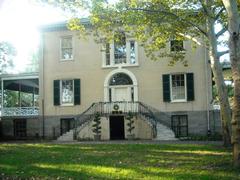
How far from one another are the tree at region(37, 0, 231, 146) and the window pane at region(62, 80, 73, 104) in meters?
9.66

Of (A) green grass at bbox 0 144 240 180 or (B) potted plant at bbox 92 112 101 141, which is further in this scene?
(B) potted plant at bbox 92 112 101 141

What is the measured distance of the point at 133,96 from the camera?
1115 inches

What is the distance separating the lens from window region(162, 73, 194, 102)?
89.7 feet

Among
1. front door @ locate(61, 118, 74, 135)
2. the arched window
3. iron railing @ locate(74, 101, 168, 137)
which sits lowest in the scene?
front door @ locate(61, 118, 74, 135)

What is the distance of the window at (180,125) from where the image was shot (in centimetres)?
2724

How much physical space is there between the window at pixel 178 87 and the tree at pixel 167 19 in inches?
281

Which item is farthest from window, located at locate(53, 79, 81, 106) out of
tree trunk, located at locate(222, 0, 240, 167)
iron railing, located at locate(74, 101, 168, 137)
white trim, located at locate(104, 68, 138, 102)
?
tree trunk, located at locate(222, 0, 240, 167)

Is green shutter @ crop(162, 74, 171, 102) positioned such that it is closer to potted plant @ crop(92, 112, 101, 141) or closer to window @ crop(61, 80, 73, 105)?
potted plant @ crop(92, 112, 101, 141)

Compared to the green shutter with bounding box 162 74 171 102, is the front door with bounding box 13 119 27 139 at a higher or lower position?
lower

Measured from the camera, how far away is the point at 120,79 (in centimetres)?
2902

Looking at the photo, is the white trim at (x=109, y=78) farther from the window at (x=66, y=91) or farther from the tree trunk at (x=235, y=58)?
the tree trunk at (x=235, y=58)

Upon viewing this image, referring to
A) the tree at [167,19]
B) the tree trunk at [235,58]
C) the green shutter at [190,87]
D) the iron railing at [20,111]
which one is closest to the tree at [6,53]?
the iron railing at [20,111]

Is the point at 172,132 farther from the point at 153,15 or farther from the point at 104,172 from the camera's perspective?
the point at 104,172

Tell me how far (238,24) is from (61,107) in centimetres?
1980
